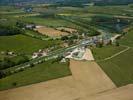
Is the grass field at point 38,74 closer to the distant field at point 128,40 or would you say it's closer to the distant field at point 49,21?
the distant field at point 128,40

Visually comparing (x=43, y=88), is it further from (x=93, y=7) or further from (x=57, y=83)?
(x=93, y=7)

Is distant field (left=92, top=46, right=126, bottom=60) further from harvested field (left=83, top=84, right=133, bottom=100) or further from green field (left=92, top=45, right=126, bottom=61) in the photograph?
harvested field (left=83, top=84, right=133, bottom=100)

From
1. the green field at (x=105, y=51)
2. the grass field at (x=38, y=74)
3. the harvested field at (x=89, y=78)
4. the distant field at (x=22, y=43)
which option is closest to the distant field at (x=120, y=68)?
the harvested field at (x=89, y=78)

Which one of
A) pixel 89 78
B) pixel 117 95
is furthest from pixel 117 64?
pixel 117 95

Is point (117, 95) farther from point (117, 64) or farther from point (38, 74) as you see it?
point (117, 64)

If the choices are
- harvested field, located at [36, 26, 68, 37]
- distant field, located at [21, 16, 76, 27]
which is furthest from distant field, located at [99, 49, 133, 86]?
distant field, located at [21, 16, 76, 27]

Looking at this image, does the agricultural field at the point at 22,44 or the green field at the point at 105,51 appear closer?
the green field at the point at 105,51

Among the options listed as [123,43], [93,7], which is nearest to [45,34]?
[123,43]
